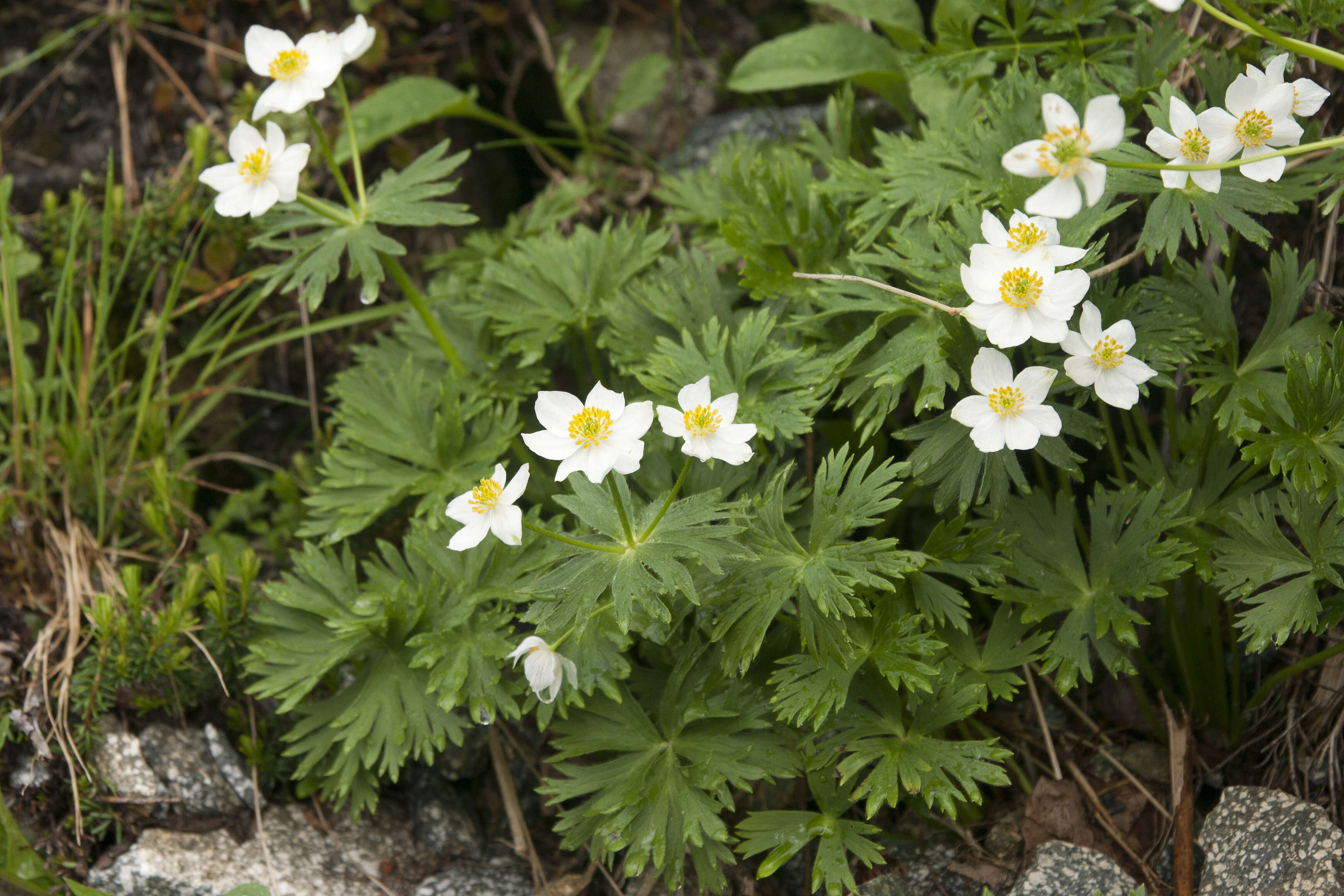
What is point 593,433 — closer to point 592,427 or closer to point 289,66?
point 592,427

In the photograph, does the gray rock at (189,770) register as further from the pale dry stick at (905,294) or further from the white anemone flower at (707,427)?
the pale dry stick at (905,294)

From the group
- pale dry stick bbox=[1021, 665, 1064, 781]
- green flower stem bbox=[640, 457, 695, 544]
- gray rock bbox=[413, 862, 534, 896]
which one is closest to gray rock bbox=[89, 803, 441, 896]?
gray rock bbox=[413, 862, 534, 896]

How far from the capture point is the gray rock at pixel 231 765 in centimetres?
279

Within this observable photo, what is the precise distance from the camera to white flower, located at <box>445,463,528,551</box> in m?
1.93

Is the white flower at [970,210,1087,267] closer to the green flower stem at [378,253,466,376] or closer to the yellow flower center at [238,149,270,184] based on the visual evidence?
the green flower stem at [378,253,466,376]

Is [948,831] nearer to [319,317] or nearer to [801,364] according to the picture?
[801,364]

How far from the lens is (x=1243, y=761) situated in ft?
8.50

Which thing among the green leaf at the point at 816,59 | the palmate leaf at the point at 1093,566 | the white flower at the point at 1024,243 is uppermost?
the white flower at the point at 1024,243

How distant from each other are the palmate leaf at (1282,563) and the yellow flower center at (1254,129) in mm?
752

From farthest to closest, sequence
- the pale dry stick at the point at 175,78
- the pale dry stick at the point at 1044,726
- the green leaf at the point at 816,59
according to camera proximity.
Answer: the pale dry stick at the point at 175,78 < the green leaf at the point at 816,59 < the pale dry stick at the point at 1044,726

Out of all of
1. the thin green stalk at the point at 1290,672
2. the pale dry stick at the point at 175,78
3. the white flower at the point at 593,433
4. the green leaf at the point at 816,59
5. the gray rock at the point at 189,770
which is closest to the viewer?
the white flower at the point at 593,433

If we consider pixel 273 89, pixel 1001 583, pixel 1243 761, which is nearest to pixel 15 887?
pixel 273 89

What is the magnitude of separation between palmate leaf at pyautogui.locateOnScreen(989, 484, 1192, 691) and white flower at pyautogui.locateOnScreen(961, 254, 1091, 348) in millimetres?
553

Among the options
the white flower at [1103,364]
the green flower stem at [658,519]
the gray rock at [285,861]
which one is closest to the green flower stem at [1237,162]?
the white flower at [1103,364]
